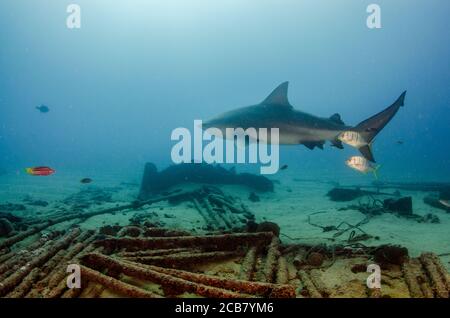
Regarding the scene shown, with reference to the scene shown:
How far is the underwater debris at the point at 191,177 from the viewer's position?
16.0 meters

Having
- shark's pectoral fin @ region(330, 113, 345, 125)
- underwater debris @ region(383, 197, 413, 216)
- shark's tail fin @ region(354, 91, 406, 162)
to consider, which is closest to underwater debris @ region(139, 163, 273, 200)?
underwater debris @ region(383, 197, 413, 216)

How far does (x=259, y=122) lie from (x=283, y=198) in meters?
8.41

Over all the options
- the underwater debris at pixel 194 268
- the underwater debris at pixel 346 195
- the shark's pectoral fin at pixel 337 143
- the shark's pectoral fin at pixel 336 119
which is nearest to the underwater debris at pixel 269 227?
the underwater debris at pixel 194 268

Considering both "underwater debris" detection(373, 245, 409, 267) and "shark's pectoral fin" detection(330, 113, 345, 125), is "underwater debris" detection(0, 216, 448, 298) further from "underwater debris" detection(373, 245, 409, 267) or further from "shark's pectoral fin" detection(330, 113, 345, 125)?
"shark's pectoral fin" detection(330, 113, 345, 125)

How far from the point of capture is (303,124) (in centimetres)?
691

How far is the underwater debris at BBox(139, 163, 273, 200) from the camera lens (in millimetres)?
16016

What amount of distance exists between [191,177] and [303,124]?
408 inches

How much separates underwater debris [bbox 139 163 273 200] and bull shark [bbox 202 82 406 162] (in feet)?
27.9

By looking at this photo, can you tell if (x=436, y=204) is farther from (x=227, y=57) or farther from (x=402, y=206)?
(x=227, y=57)

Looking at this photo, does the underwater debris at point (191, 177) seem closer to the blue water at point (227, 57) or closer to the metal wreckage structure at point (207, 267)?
the metal wreckage structure at point (207, 267)

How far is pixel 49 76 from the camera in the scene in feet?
547

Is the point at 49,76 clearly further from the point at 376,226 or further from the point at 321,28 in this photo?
the point at 376,226

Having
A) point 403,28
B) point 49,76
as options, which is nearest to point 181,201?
point 403,28
